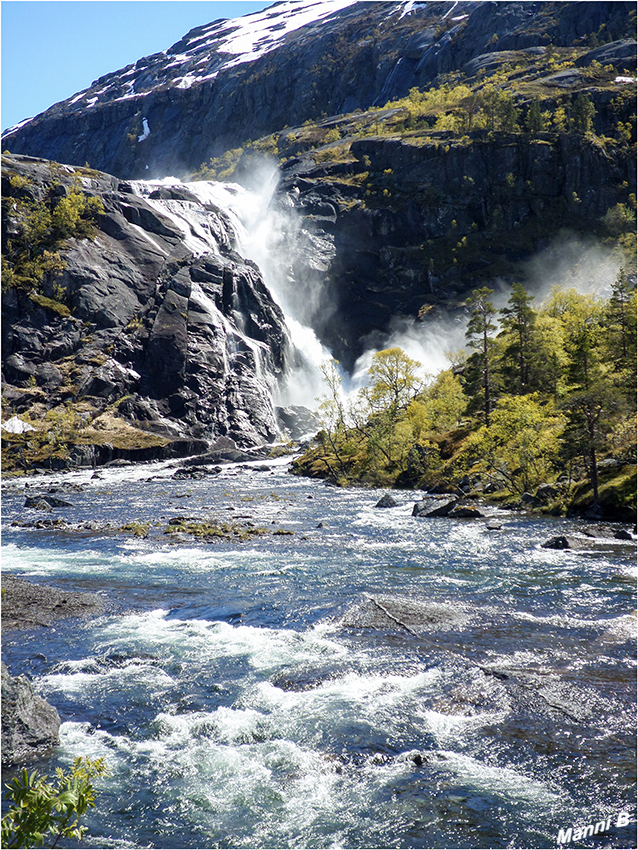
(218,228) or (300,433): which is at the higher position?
(218,228)

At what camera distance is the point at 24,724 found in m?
11.4

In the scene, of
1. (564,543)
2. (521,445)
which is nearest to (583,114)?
(521,445)

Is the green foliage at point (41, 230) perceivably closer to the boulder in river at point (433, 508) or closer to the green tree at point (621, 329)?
the boulder in river at point (433, 508)

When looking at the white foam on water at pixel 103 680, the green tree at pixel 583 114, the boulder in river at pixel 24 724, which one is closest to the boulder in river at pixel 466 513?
the white foam on water at pixel 103 680

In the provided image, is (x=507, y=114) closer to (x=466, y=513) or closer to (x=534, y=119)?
(x=534, y=119)

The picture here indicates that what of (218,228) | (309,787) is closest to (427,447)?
(309,787)

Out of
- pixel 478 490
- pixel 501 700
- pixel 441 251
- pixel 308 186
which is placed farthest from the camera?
pixel 308 186

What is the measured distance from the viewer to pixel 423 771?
1058cm

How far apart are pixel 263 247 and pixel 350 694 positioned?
146m

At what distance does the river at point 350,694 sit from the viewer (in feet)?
31.2

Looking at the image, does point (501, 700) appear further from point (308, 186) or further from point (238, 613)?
point (308, 186)

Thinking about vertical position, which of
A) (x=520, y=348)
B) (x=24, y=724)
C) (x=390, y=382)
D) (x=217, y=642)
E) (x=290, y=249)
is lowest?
(x=217, y=642)

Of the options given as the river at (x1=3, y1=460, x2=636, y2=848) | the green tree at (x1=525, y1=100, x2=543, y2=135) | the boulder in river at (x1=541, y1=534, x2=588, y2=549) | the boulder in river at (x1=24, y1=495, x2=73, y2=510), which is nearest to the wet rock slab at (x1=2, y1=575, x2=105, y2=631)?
the river at (x1=3, y1=460, x2=636, y2=848)

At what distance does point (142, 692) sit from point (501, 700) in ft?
27.4
